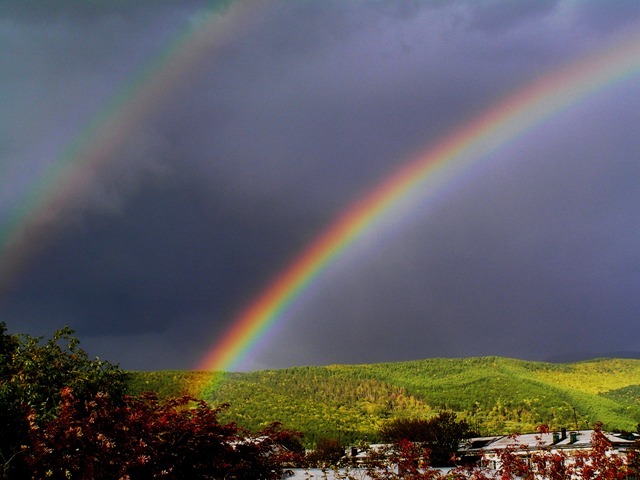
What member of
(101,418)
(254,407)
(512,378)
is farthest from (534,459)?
(512,378)

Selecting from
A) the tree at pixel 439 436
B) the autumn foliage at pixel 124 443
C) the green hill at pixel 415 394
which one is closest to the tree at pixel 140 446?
the autumn foliage at pixel 124 443

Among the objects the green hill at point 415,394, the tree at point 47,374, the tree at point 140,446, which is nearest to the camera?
the tree at point 140,446

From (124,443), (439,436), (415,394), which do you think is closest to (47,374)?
(124,443)

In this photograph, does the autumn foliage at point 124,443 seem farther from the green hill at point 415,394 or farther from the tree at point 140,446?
the green hill at point 415,394

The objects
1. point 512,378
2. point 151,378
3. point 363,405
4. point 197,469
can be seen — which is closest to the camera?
point 197,469

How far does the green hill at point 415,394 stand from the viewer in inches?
3460

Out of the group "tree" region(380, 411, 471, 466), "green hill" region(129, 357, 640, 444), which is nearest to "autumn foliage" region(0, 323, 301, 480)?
"tree" region(380, 411, 471, 466)

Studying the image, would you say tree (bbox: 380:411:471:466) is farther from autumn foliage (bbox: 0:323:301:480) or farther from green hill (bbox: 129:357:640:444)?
autumn foliage (bbox: 0:323:301:480)

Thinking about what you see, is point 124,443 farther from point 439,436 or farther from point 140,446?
point 439,436

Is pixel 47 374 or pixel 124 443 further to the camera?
pixel 47 374

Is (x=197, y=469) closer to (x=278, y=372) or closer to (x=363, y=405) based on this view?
(x=363, y=405)

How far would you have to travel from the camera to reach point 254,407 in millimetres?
87625

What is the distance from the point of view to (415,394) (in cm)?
11812

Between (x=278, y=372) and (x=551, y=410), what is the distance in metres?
57.5
